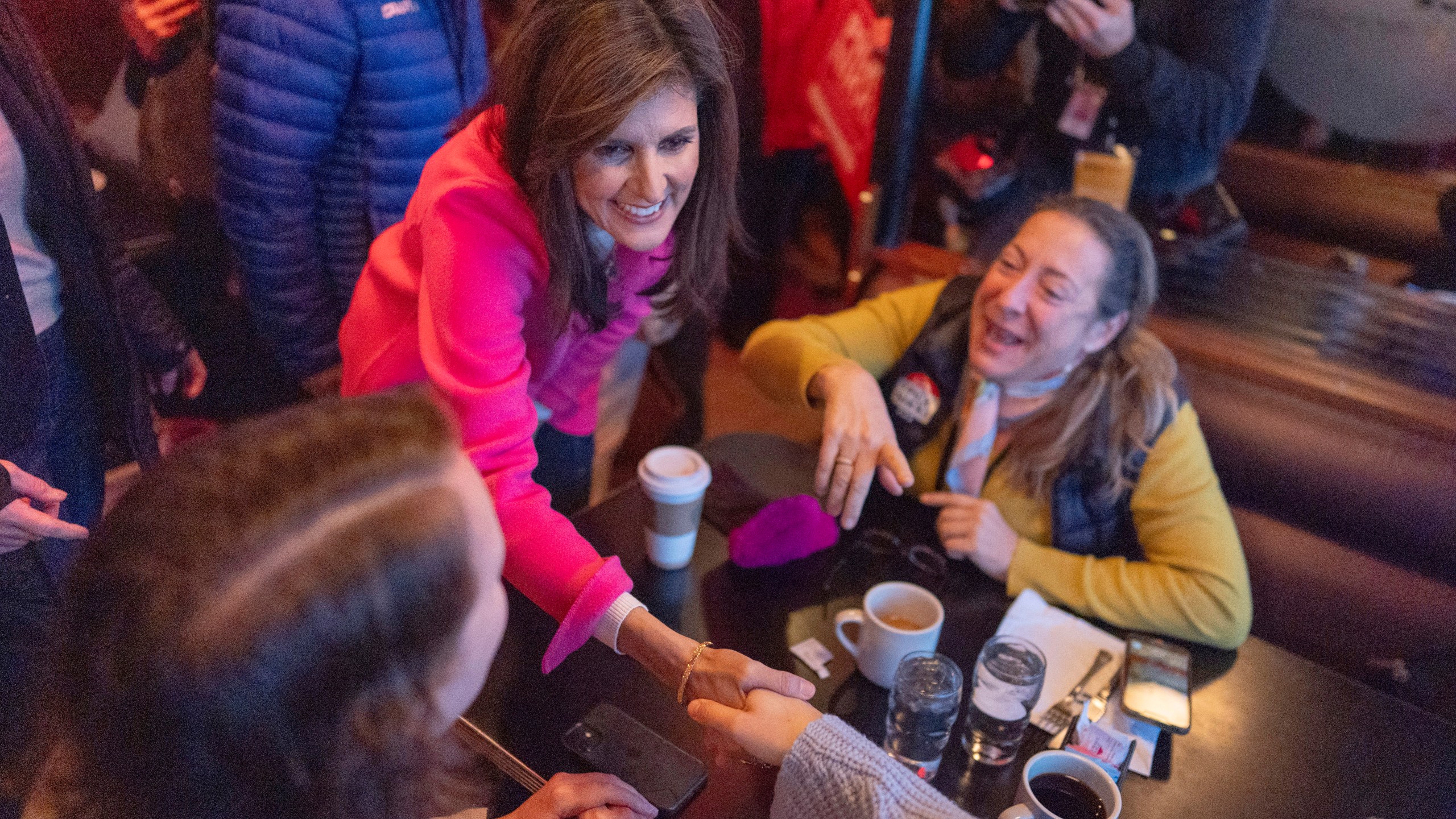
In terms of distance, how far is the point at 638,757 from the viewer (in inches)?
42.8

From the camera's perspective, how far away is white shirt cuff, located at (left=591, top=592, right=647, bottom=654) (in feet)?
3.86

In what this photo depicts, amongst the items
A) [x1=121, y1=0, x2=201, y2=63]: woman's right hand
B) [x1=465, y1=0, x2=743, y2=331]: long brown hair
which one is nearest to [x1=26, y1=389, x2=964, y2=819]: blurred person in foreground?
[x1=465, y1=0, x2=743, y2=331]: long brown hair

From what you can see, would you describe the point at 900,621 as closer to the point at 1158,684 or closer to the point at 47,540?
the point at 1158,684

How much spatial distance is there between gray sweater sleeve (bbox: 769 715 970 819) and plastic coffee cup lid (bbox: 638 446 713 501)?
18.7 inches

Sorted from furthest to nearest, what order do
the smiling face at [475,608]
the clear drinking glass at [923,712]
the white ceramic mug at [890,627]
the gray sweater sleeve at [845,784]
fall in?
the white ceramic mug at [890,627] → the clear drinking glass at [923,712] → the gray sweater sleeve at [845,784] → the smiling face at [475,608]

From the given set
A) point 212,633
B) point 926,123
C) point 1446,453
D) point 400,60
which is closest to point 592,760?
point 212,633

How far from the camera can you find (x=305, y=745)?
2.24ft

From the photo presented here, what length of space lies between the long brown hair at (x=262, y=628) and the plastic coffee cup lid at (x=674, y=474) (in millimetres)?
632

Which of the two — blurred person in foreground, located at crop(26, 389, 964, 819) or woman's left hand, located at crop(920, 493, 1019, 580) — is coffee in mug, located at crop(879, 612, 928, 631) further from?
blurred person in foreground, located at crop(26, 389, 964, 819)

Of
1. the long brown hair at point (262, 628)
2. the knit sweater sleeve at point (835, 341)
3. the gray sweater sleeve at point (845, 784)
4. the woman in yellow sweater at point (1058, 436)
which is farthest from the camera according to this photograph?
the knit sweater sleeve at point (835, 341)

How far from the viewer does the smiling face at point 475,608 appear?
2.53 feet

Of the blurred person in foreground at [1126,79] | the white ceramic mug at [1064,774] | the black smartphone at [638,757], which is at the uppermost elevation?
the blurred person in foreground at [1126,79]

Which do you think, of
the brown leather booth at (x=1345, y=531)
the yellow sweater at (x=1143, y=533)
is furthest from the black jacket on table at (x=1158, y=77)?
the yellow sweater at (x=1143, y=533)

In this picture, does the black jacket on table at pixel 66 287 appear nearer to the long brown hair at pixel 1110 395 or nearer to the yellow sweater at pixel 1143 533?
the yellow sweater at pixel 1143 533
